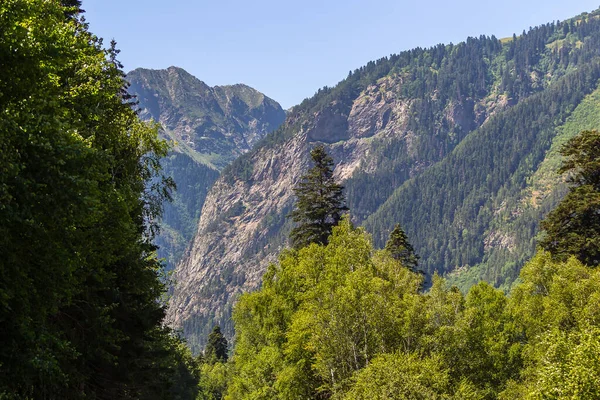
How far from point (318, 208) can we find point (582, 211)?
67.3ft

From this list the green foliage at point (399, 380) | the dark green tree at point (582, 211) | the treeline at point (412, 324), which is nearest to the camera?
the green foliage at point (399, 380)

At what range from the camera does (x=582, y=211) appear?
41875mm

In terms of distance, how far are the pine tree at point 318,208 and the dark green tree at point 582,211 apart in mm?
17254

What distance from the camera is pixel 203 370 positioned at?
99750 mm

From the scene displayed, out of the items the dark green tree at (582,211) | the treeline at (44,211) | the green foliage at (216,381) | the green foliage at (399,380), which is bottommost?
the green foliage at (216,381)

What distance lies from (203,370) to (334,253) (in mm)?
70812

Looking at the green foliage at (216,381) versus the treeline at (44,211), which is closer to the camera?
the treeline at (44,211)

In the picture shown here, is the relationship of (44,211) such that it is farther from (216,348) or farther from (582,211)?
(216,348)

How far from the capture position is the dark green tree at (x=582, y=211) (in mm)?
41656

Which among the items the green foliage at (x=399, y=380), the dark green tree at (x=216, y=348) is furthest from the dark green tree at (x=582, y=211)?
the dark green tree at (x=216, y=348)

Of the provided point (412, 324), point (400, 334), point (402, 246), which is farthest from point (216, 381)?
point (412, 324)

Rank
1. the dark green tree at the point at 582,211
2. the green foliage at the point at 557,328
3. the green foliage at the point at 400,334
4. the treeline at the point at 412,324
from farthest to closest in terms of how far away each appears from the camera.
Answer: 1. the dark green tree at the point at 582,211
2. the treeline at the point at 412,324
3. the green foliage at the point at 400,334
4. the green foliage at the point at 557,328

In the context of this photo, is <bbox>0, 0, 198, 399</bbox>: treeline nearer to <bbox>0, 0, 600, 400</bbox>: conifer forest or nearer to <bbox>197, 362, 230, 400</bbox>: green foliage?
<bbox>0, 0, 600, 400</bbox>: conifer forest

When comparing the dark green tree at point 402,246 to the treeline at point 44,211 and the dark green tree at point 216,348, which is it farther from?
the dark green tree at point 216,348
